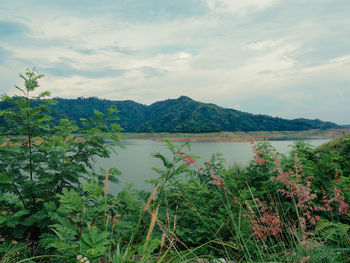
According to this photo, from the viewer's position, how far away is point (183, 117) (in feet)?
382

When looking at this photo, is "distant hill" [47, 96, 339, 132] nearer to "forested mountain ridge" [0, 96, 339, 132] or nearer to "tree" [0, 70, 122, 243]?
"forested mountain ridge" [0, 96, 339, 132]

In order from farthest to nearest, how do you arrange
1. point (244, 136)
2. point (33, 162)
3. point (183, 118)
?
point (183, 118)
point (33, 162)
point (244, 136)

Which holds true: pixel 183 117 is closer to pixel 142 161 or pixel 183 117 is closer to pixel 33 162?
pixel 142 161

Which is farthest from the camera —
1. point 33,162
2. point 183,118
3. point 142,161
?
point 183,118

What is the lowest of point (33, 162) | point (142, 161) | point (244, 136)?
point (142, 161)

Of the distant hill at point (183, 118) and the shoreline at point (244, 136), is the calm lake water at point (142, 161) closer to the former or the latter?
the shoreline at point (244, 136)

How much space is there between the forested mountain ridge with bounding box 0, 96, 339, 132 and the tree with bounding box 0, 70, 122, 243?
68.5 meters

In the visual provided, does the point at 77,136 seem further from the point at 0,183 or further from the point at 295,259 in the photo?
the point at 295,259

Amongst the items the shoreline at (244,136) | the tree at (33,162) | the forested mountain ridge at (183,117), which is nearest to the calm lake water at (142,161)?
the shoreline at (244,136)

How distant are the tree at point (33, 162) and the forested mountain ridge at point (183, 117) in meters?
68.5

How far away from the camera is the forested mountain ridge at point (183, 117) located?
303 feet

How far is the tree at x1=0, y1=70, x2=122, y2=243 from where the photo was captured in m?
2.67

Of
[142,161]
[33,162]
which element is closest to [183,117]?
[142,161]

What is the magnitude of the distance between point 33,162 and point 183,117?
114 metres
